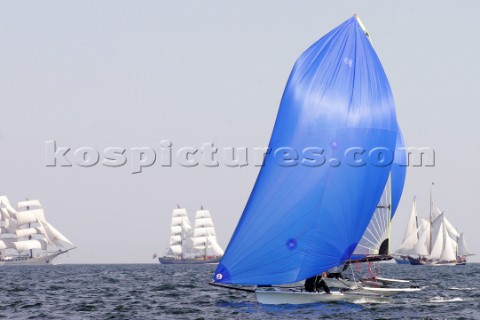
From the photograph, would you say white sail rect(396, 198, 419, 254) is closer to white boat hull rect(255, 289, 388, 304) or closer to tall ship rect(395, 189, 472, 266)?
tall ship rect(395, 189, 472, 266)

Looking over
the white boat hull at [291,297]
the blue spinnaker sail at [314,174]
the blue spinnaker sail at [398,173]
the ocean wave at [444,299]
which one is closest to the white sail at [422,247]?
the ocean wave at [444,299]

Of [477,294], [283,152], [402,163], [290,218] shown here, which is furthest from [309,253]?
[477,294]

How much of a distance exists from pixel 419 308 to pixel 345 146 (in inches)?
329

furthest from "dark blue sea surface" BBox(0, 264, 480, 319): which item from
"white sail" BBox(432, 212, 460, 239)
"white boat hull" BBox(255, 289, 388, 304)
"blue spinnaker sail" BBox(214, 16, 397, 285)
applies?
"white sail" BBox(432, 212, 460, 239)

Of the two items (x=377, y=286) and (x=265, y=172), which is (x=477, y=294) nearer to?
(x=377, y=286)

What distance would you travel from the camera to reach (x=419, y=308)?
130 ft

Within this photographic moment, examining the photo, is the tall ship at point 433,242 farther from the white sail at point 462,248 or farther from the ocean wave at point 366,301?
the ocean wave at point 366,301

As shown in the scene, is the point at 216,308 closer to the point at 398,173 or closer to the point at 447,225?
the point at 398,173

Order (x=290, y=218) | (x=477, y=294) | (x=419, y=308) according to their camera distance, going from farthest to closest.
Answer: (x=477, y=294), (x=419, y=308), (x=290, y=218)

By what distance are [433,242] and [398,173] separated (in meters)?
137

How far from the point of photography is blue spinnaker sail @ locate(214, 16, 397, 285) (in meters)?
36.1

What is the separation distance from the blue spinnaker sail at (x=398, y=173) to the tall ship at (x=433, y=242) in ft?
422

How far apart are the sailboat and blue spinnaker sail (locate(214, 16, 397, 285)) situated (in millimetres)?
39

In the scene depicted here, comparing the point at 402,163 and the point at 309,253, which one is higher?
the point at 402,163
